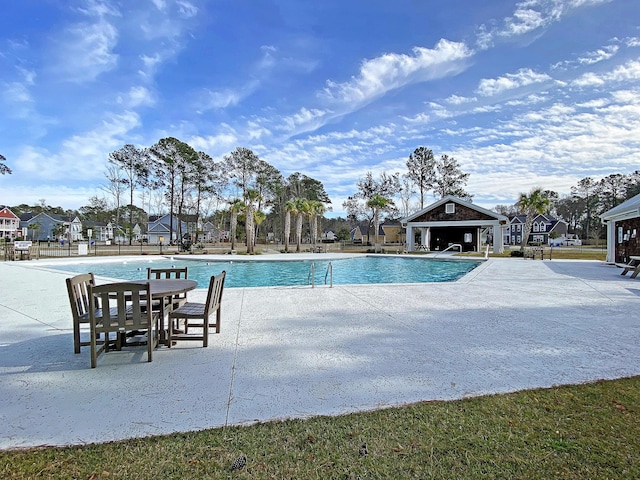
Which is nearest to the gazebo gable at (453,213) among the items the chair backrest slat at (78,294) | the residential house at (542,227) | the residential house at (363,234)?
the chair backrest slat at (78,294)

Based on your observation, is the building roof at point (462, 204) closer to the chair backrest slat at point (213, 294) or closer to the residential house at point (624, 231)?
the residential house at point (624, 231)

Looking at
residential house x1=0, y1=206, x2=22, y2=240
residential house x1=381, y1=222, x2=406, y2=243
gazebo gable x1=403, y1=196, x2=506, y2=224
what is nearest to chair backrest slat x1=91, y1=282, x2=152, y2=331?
gazebo gable x1=403, y1=196, x2=506, y2=224

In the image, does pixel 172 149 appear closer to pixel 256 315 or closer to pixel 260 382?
pixel 256 315

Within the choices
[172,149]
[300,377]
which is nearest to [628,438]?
[300,377]

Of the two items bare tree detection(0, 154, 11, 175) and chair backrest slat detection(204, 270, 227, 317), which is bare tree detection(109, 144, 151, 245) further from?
chair backrest slat detection(204, 270, 227, 317)

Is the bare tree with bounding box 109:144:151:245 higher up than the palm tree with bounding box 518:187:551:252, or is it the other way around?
the bare tree with bounding box 109:144:151:245

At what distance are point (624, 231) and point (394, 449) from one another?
19291 mm

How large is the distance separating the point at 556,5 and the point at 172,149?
36.5 metres

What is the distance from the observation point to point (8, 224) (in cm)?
A: 5384

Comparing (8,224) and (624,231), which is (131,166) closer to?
(8,224)

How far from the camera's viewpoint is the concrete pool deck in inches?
99.9

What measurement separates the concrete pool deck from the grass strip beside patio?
0.18 meters

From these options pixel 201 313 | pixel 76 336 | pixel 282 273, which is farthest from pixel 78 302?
pixel 282 273

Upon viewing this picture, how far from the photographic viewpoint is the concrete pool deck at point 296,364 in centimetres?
254
